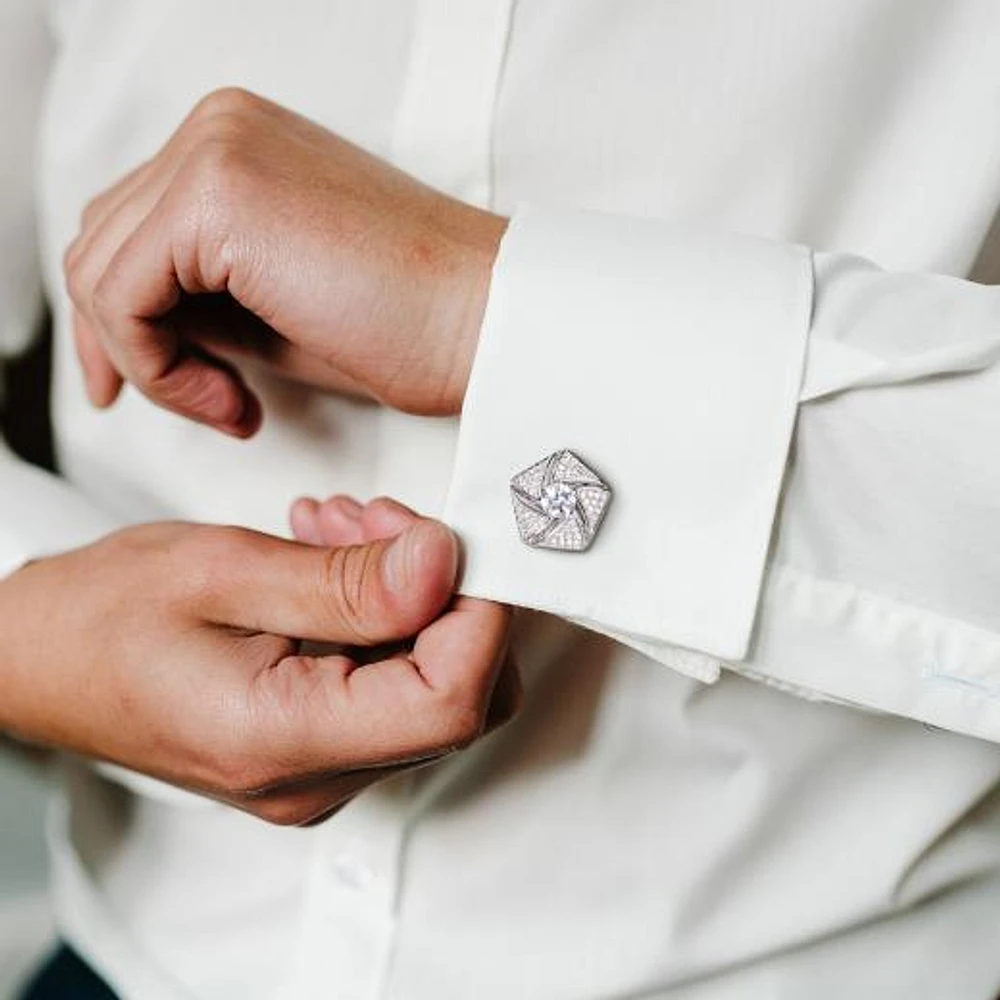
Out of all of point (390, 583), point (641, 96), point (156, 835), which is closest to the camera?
point (390, 583)

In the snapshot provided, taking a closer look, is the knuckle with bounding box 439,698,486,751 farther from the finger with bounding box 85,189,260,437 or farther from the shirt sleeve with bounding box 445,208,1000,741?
the finger with bounding box 85,189,260,437

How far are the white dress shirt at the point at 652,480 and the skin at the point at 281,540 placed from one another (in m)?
0.03

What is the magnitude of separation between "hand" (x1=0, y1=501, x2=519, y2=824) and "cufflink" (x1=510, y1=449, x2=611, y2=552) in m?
0.03

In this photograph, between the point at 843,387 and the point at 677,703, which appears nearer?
the point at 843,387

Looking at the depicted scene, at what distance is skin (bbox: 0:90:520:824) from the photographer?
0.60 meters

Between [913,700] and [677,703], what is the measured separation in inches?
6.5

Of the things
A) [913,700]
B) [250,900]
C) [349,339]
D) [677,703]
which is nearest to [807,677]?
[913,700]

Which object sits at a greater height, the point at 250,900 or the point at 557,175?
the point at 557,175

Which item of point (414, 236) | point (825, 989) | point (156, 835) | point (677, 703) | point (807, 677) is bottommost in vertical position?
point (156, 835)

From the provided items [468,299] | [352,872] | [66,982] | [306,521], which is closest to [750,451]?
[468,299]

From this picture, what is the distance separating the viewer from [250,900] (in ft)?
2.93

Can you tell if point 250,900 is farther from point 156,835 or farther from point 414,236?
point 414,236

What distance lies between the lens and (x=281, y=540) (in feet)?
2.18

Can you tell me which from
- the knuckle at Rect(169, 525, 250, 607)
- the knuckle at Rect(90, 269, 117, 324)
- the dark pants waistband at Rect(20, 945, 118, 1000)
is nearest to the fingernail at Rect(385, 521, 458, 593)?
the knuckle at Rect(169, 525, 250, 607)
